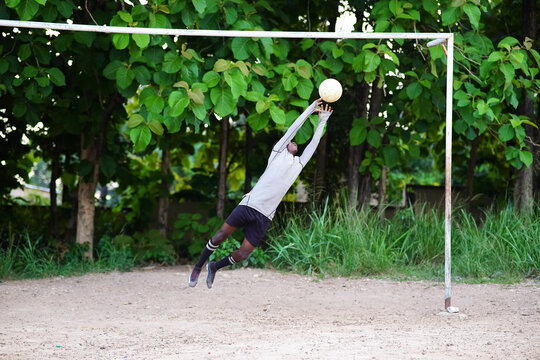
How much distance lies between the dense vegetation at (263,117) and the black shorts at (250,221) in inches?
50.4

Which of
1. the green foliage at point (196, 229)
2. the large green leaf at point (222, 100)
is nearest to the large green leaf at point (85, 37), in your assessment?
the large green leaf at point (222, 100)

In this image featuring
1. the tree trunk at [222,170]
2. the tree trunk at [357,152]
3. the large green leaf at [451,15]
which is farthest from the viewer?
the tree trunk at [222,170]

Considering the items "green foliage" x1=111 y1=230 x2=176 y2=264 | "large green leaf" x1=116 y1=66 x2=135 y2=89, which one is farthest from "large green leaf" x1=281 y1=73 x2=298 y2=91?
"green foliage" x1=111 y1=230 x2=176 y2=264

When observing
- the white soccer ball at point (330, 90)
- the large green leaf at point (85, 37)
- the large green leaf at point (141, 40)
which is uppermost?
the large green leaf at point (85, 37)

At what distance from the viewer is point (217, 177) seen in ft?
41.6

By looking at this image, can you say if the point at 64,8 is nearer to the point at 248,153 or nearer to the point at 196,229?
the point at 196,229

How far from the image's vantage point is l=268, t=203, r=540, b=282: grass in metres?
9.22

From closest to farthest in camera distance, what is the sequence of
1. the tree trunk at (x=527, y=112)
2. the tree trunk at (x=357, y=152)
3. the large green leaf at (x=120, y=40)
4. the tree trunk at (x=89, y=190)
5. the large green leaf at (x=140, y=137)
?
1. the large green leaf at (x=120, y=40)
2. the large green leaf at (x=140, y=137)
3. the tree trunk at (x=527, y=112)
4. the tree trunk at (x=89, y=190)
5. the tree trunk at (x=357, y=152)

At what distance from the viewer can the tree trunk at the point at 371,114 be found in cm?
1084

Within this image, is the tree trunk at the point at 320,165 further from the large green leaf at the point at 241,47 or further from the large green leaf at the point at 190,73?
the large green leaf at the point at 190,73

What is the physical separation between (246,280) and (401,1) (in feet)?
12.9

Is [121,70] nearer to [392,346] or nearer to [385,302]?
[385,302]

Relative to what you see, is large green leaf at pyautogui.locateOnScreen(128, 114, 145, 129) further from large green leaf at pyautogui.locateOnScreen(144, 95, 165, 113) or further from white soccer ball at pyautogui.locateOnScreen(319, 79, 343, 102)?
white soccer ball at pyautogui.locateOnScreen(319, 79, 343, 102)

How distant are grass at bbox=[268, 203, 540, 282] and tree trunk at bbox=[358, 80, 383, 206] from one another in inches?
31.2
